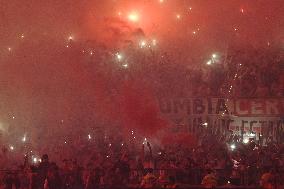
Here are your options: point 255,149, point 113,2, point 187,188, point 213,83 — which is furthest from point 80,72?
point 187,188

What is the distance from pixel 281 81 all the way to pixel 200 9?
395 cm

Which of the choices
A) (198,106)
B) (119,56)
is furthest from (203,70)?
(119,56)

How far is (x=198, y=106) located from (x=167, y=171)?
282cm

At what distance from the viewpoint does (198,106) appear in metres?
10.0

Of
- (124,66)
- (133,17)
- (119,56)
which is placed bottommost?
(124,66)

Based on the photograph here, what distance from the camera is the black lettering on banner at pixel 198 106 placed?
394 inches

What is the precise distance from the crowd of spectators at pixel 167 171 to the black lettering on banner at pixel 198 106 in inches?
51.3

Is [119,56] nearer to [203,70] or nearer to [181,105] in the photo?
[203,70]

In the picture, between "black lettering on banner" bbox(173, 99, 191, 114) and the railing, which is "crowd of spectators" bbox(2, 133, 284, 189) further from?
"black lettering on banner" bbox(173, 99, 191, 114)

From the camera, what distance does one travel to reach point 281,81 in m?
10.1

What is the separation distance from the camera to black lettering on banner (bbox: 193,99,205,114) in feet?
32.9

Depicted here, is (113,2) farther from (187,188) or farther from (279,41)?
(187,188)

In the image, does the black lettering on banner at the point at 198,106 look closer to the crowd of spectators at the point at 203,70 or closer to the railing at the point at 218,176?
the crowd of spectators at the point at 203,70

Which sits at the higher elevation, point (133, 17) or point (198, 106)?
point (133, 17)
